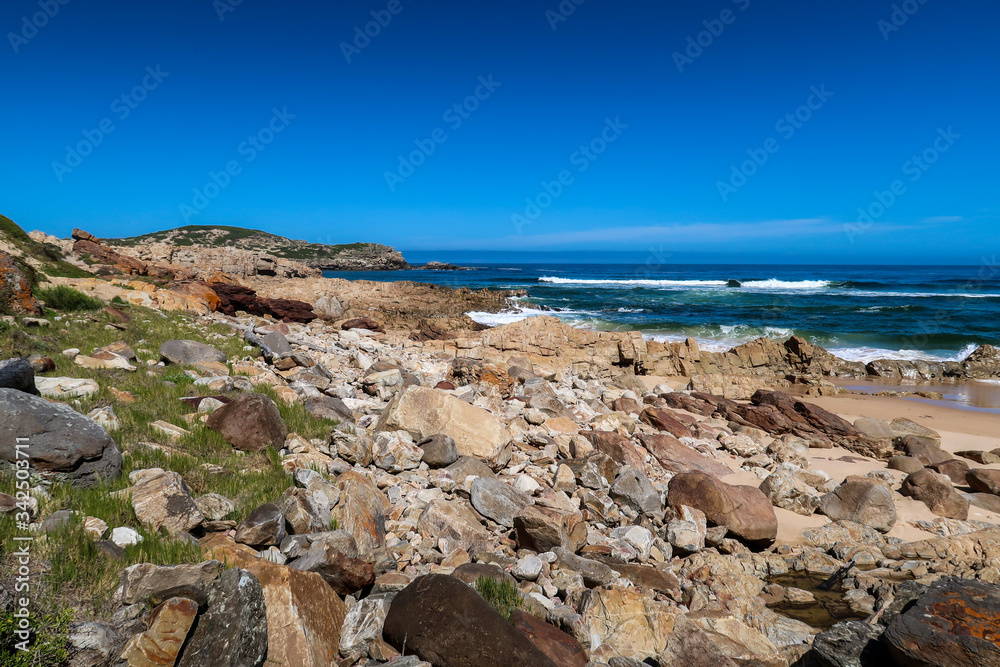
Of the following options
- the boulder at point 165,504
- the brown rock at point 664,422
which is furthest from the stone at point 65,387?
the brown rock at point 664,422

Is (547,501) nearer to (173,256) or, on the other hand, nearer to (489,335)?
(489,335)

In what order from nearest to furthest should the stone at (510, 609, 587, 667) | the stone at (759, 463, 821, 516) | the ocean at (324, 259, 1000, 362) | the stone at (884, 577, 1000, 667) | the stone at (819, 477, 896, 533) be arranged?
1. the stone at (884, 577, 1000, 667)
2. the stone at (510, 609, 587, 667)
3. the stone at (819, 477, 896, 533)
4. the stone at (759, 463, 821, 516)
5. the ocean at (324, 259, 1000, 362)

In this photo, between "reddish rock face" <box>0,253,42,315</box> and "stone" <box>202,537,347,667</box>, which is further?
"reddish rock face" <box>0,253,42,315</box>

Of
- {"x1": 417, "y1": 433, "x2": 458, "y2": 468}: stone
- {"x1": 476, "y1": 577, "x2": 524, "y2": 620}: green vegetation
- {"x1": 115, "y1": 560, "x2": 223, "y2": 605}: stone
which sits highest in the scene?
{"x1": 115, "y1": 560, "x2": 223, "y2": 605}: stone

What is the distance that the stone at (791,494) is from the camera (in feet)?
24.5

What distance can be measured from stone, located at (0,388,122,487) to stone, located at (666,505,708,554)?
18.9ft

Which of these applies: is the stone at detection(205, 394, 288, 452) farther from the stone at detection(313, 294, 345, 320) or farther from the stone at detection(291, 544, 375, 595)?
the stone at detection(313, 294, 345, 320)

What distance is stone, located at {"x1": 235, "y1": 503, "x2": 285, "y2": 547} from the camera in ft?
12.6

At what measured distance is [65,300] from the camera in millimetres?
11266

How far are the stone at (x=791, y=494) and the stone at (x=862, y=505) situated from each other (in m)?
0.17

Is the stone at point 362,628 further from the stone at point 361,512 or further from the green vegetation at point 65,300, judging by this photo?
the green vegetation at point 65,300

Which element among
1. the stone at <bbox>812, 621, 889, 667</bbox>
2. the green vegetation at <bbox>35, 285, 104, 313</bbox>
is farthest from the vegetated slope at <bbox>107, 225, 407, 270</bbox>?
the stone at <bbox>812, 621, 889, 667</bbox>

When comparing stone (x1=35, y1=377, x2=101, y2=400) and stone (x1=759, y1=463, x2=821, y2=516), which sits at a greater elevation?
stone (x1=35, y1=377, x2=101, y2=400)

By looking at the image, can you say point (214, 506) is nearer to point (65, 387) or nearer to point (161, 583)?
point (161, 583)
